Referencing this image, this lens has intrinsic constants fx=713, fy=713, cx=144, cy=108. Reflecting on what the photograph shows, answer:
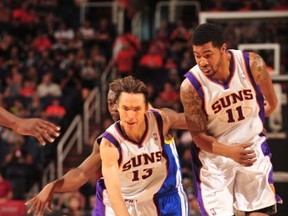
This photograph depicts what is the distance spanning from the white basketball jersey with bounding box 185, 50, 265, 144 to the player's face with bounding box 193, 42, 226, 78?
0.14 metres

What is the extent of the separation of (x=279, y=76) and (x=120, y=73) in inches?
249

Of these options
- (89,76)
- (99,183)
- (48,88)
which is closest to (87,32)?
(89,76)

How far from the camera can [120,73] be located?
15023mm

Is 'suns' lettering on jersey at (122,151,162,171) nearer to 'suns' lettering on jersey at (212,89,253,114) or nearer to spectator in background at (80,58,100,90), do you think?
'suns' lettering on jersey at (212,89,253,114)

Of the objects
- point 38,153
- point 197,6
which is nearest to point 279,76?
point 38,153

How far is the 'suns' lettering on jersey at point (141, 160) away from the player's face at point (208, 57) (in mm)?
732

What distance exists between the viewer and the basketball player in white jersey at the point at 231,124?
5.19 metres

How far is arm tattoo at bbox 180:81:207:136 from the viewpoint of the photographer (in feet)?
17.1

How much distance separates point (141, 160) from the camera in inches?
207

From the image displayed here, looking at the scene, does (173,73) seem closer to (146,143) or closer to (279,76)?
(279,76)

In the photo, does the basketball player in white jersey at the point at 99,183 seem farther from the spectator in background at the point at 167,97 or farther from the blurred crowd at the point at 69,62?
the spectator in background at the point at 167,97

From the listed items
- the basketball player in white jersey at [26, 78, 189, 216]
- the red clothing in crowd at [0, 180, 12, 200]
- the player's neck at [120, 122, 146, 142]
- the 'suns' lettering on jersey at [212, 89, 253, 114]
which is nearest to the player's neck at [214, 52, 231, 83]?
the 'suns' lettering on jersey at [212, 89, 253, 114]

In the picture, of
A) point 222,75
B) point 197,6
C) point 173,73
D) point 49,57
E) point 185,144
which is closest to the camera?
point 222,75

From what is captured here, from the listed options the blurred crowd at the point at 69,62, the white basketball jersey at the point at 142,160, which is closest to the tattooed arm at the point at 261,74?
the white basketball jersey at the point at 142,160
